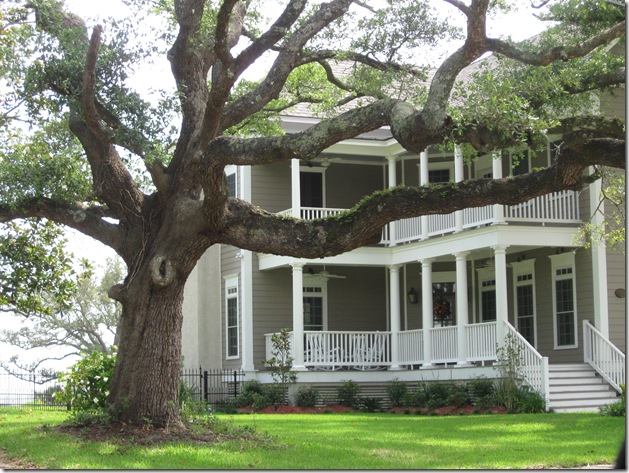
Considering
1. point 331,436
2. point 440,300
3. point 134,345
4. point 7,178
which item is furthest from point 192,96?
point 440,300

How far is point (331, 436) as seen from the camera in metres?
14.9

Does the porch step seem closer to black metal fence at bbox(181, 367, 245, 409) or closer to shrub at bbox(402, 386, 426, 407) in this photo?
shrub at bbox(402, 386, 426, 407)

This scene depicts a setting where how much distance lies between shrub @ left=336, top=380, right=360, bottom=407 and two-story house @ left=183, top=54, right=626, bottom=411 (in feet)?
1.97

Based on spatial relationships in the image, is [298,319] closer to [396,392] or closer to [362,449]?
[396,392]

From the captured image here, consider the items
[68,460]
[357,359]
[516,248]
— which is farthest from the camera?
[357,359]

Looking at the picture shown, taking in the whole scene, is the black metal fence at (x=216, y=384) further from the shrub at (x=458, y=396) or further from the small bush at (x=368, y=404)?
the shrub at (x=458, y=396)

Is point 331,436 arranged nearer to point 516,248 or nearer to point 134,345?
point 134,345

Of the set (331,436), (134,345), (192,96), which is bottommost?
(331,436)

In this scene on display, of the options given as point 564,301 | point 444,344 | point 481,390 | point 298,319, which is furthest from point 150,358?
point 564,301

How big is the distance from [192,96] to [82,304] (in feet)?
102

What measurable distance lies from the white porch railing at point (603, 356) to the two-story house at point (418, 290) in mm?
34

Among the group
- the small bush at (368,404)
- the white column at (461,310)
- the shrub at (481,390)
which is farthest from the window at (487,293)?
the shrub at (481,390)

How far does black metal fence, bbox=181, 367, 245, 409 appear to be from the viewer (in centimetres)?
2556

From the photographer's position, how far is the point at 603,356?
21.4 metres
